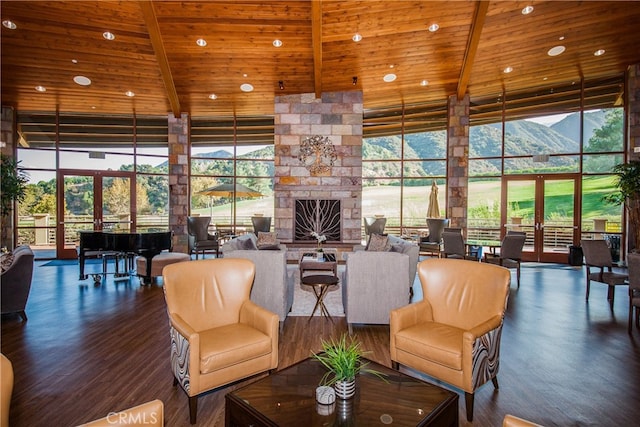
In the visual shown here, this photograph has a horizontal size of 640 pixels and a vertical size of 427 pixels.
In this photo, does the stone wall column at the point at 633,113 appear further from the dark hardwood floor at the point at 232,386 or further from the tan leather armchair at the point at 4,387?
the tan leather armchair at the point at 4,387

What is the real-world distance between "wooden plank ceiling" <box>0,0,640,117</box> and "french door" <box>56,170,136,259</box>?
1.73m

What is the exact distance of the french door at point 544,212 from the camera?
812 cm

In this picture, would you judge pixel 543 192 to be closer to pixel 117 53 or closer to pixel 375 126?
pixel 375 126

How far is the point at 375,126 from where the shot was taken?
9.31 metres

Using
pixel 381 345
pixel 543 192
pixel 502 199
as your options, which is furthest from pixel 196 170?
pixel 543 192

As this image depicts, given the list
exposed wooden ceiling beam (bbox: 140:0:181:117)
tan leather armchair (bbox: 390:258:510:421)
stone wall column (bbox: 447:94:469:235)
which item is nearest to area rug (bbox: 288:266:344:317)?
tan leather armchair (bbox: 390:258:510:421)

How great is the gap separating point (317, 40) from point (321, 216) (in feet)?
12.4

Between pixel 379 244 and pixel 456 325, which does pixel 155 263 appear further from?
pixel 456 325

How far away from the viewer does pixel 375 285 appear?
3693 millimetres

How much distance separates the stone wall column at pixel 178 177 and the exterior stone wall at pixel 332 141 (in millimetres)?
2603

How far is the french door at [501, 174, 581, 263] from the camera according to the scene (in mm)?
8125

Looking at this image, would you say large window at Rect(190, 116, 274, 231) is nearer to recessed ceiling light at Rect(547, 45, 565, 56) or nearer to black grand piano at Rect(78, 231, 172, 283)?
black grand piano at Rect(78, 231, 172, 283)

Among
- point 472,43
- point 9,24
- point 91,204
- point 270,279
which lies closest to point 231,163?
point 91,204

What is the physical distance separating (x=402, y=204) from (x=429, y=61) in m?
3.68
